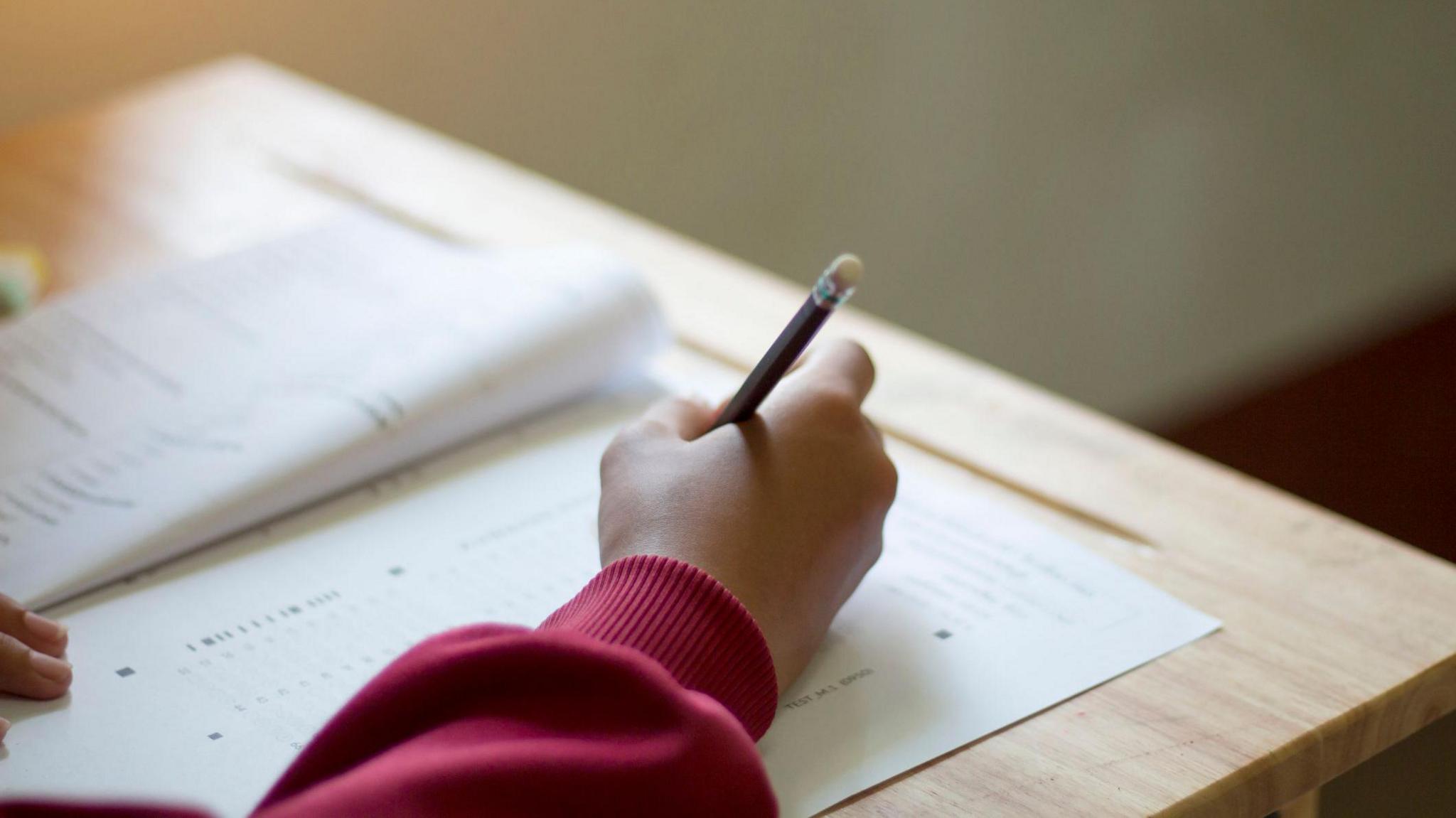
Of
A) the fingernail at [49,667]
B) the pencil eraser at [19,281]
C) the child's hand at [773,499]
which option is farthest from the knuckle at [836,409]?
the pencil eraser at [19,281]

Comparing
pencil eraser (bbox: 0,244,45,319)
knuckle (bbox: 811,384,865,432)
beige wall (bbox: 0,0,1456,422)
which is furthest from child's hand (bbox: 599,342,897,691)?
beige wall (bbox: 0,0,1456,422)

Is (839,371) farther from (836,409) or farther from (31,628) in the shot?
(31,628)

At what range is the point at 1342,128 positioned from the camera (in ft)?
7.63

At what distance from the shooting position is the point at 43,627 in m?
0.54

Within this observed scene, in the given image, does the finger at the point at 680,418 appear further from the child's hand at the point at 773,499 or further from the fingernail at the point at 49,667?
the fingernail at the point at 49,667

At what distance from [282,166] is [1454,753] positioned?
1.02 m

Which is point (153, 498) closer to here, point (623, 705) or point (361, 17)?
point (623, 705)

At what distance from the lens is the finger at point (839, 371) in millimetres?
610

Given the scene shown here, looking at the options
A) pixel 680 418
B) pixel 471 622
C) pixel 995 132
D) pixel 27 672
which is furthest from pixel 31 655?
pixel 995 132

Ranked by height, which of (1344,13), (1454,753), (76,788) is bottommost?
(1454,753)

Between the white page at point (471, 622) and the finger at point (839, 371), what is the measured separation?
2.9 inches

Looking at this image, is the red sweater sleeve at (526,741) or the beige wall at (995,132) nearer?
the red sweater sleeve at (526,741)

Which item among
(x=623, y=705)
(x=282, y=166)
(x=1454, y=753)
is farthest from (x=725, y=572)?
(x=1454, y=753)

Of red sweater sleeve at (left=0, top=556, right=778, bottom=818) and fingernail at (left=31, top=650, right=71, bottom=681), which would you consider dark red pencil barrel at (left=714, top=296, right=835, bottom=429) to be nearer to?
red sweater sleeve at (left=0, top=556, right=778, bottom=818)
